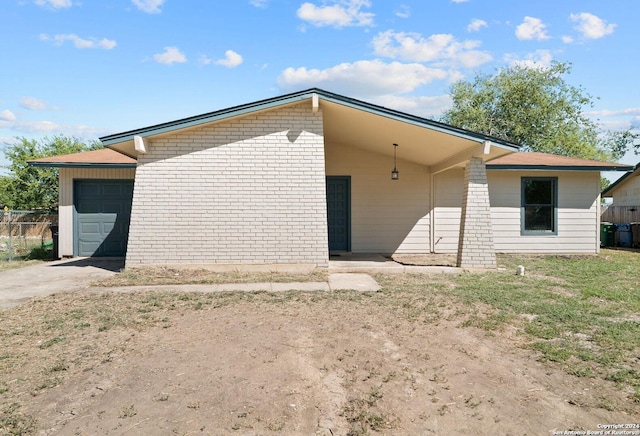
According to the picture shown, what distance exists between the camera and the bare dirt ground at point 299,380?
320 centimetres

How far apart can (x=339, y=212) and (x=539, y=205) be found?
6.33 m

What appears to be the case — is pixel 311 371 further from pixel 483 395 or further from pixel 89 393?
pixel 89 393

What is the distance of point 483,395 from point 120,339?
3959 mm

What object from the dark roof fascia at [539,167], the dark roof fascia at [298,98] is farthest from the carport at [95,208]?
the dark roof fascia at [539,167]

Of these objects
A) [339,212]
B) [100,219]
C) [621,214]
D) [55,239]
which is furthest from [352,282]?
[621,214]

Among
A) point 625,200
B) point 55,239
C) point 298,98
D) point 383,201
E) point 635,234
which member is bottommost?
point 635,234

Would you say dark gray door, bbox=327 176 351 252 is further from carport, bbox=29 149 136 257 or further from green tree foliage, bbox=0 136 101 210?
green tree foliage, bbox=0 136 101 210

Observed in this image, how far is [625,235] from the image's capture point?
18.2m

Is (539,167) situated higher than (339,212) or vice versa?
(539,167)

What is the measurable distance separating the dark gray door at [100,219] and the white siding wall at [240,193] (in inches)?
162

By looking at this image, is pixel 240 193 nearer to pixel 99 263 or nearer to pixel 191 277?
pixel 191 277

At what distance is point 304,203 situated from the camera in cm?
975

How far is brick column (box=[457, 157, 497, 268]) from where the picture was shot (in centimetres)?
980

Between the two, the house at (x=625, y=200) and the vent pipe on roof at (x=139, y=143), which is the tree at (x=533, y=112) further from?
the vent pipe on roof at (x=139, y=143)
